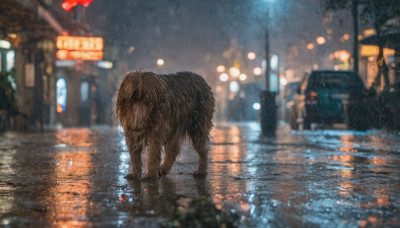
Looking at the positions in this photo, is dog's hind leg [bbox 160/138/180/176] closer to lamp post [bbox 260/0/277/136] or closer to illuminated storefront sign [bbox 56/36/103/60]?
lamp post [bbox 260/0/277/136]

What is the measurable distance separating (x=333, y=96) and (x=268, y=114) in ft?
9.12

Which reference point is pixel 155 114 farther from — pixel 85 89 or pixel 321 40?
pixel 321 40

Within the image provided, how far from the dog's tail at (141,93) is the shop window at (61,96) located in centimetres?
2884

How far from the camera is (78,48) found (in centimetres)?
3269

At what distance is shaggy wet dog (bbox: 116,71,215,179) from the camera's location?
6.77 meters

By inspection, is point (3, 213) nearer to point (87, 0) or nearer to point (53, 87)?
point (87, 0)

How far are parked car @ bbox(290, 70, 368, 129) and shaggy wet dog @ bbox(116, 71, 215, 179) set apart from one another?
13.3 meters

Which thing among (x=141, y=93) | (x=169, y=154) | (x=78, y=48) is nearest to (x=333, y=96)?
(x=169, y=154)

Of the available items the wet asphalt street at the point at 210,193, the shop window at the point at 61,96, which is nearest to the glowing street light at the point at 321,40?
the shop window at the point at 61,96

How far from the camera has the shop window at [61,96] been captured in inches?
1379

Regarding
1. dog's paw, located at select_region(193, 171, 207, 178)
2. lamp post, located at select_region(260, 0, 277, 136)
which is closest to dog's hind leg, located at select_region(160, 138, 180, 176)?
dog's paw, located at select_region(193, 171, 207, 178)

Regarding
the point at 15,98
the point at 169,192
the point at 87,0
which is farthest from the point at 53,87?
the point at 169,192

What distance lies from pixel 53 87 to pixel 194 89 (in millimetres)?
28181

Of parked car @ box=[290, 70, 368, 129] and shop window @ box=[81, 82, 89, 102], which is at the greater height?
shop window @ box=[81, 82, 89, 102]
